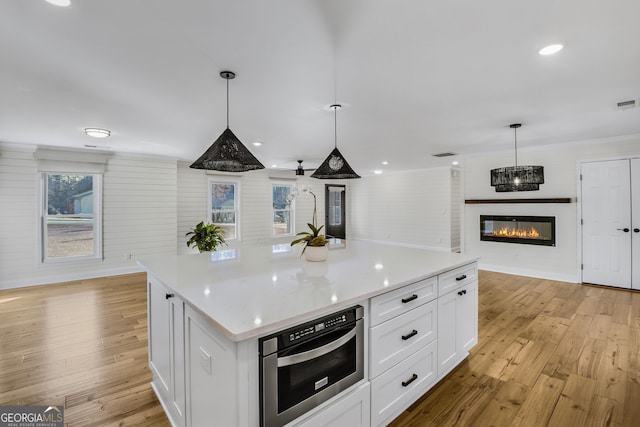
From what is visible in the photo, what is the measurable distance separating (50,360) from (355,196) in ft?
27.9

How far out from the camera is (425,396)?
2.14 m

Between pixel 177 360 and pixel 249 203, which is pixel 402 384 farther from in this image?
pixel 249 203

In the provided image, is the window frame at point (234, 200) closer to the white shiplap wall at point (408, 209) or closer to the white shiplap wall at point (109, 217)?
the white shiplap wall at point (109, 217)

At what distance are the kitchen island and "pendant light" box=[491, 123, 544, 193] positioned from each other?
2.35m

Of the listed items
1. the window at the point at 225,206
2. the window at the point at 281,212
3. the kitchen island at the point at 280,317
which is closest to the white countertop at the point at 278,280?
the kitchen island at the point at 280,317

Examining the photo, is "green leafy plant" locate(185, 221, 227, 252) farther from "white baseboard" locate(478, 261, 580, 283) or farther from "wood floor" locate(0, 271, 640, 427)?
"white baseboard" locate(478, 261, 580, 283)

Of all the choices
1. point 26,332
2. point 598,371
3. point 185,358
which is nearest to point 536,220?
point 598,371

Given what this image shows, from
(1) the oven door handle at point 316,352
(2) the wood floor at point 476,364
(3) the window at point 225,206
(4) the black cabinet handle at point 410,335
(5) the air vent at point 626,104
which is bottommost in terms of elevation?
(2) the wood floor at point 476,364

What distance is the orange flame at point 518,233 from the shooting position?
5.50m

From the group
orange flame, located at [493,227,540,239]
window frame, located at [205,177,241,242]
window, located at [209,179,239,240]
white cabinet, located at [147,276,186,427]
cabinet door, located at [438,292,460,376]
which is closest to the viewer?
white cabinet, located at [147,276,186,427]

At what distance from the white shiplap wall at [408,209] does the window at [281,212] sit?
8.36ft

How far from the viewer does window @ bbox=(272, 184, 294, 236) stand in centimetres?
840

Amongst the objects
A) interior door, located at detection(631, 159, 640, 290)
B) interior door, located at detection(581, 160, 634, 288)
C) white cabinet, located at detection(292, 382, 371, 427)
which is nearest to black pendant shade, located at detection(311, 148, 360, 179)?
white cabinet, located at detection(292, 382, 371, 427)

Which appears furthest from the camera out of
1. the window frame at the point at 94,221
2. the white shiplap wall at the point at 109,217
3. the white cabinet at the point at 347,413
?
the window frame at the point at 94,221
